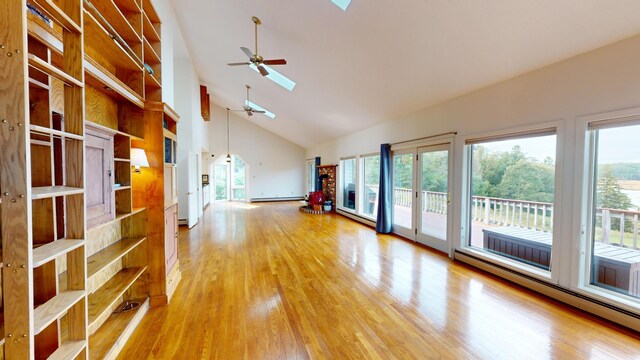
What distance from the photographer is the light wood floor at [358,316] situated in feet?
6.72

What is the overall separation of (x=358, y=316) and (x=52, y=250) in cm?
234

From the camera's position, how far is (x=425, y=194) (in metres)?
5.01

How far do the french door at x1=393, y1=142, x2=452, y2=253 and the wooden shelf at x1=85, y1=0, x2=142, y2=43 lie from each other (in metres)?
4.44

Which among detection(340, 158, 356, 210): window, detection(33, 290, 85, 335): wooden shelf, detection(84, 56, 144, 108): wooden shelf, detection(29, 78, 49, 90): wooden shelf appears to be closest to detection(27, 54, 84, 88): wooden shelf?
detection(29, 78, 49, 90): wooden shelf

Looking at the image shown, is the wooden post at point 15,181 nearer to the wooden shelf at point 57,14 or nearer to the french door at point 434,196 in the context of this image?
the wooden shelf at point 57,14

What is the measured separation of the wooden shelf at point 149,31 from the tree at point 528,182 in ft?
15.9

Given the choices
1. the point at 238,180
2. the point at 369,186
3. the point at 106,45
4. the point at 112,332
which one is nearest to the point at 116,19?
the point at 106,45

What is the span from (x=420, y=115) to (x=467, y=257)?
103 inches

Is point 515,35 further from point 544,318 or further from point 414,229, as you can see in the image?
point 414,229

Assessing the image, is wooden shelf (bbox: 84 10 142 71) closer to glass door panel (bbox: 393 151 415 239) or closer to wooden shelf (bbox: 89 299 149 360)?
wooden shelf (bbox: 89 299 149 360)

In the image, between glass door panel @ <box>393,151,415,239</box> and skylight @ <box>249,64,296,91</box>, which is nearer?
glass door panel @ <box>393,151,415,239</box>

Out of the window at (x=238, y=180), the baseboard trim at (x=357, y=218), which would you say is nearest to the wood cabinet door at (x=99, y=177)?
the baseboard trim at (x=357, y=218)

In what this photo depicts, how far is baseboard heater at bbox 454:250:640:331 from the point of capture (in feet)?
7.72

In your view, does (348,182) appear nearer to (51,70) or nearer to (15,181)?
Result: (51,70)
